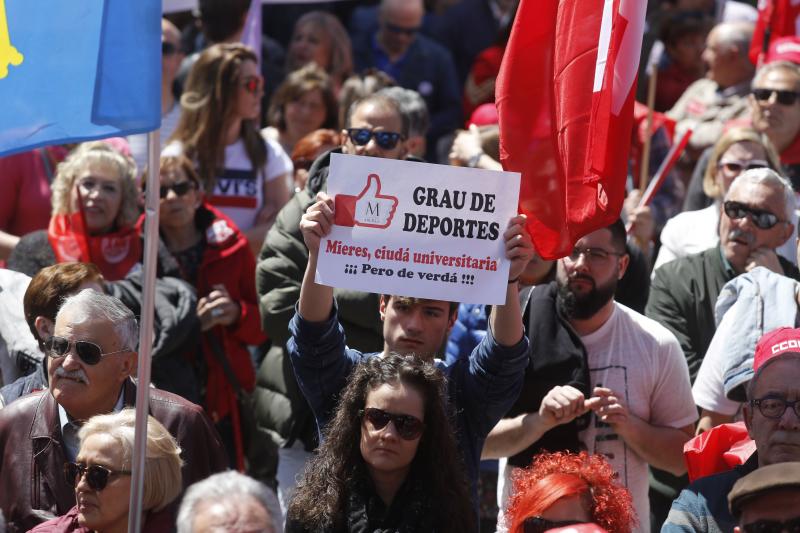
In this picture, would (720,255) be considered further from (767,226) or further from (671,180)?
(671,180)

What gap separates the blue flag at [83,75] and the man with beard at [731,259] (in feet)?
8.46

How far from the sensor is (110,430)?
4449mm

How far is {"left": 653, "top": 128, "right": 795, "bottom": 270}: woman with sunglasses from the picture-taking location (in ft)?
21.7

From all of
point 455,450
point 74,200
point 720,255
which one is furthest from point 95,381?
point 720,255

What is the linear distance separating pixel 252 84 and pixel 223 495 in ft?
12.5

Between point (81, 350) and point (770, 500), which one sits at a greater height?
point (81, 350)

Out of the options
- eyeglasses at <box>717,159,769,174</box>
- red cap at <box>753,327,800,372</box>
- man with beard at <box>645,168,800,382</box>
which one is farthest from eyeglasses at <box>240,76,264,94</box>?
red cap at <box>753,327,800,372</box>

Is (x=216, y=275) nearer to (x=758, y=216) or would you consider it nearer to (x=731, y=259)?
(x=731, y=259)

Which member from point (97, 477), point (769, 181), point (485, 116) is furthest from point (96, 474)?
point (485, 116)

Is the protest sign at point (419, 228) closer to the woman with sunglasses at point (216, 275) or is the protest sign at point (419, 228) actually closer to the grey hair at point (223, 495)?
the grey hair at point (223, 495)

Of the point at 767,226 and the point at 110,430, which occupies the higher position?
the point at 767,226

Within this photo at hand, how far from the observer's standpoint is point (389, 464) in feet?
14.2

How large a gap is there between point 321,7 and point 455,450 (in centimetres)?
733

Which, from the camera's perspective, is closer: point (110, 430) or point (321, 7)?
point (110, 430)
